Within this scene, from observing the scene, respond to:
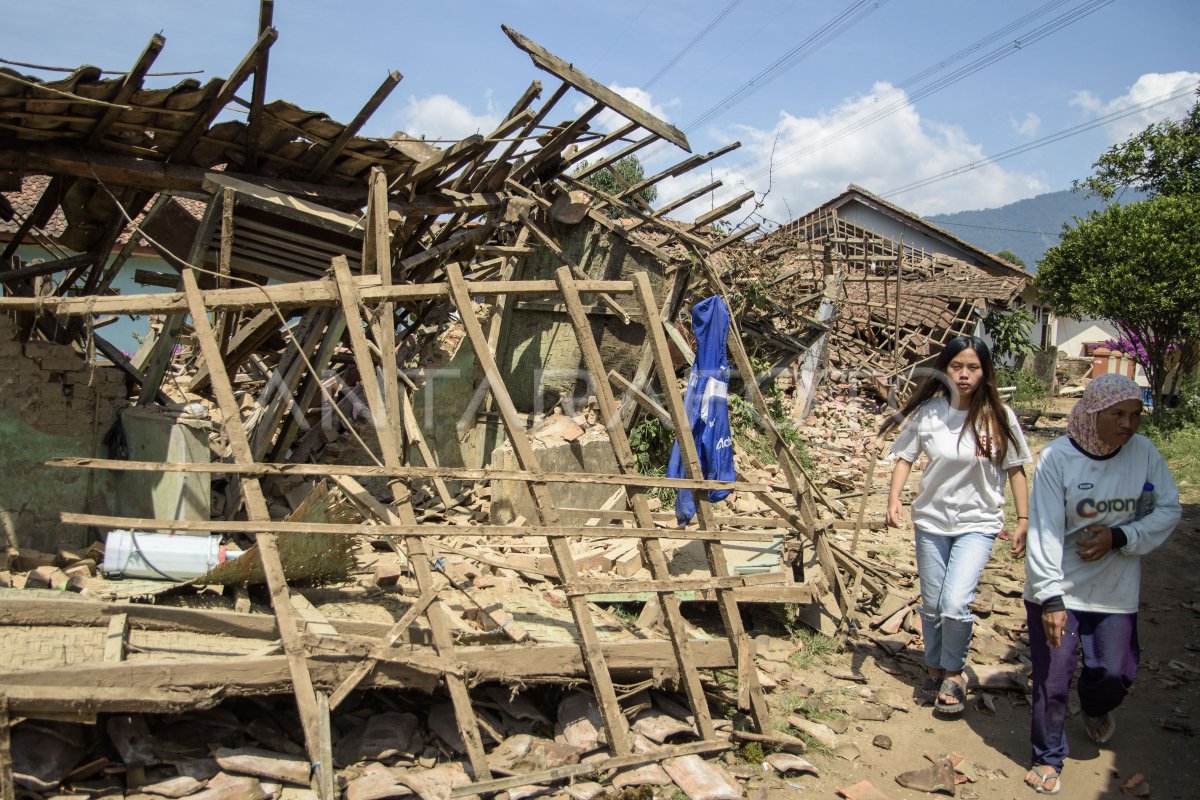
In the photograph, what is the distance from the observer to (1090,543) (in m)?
3.93

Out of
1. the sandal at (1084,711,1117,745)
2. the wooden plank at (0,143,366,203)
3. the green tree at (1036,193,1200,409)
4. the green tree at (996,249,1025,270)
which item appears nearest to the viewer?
the sandal at (1084,711,1117,745)

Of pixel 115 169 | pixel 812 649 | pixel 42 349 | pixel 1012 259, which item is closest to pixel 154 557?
pixel 42 349

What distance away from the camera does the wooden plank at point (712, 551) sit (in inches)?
176

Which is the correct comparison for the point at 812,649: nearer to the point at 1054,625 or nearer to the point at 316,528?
the point at 1054,625

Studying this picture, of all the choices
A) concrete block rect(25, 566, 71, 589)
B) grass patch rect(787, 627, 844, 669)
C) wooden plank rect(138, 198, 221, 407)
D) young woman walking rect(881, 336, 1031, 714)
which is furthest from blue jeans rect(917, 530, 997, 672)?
wooden plank rect(138, 198, 221, 407)

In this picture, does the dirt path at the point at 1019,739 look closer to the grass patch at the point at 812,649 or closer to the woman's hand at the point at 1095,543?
the grass patch at the point at 812,649

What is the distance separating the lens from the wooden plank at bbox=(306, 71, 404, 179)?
5.83m

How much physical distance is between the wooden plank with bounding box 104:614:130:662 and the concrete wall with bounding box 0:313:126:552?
2.21m

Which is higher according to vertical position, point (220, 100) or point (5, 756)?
point (220, 100)

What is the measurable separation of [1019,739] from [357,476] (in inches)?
155

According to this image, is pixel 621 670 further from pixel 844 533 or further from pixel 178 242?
pixel 178 242

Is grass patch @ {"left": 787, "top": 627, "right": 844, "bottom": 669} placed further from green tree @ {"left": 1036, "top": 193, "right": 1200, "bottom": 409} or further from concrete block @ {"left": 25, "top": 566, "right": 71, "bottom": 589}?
green tree @ {"left": 1036, "top": 193, "right": 1200, "bottom": 409}

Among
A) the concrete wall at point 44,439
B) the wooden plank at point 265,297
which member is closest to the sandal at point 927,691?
the wooden plank at point 265,297

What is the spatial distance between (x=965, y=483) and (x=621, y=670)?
2.10 meters
